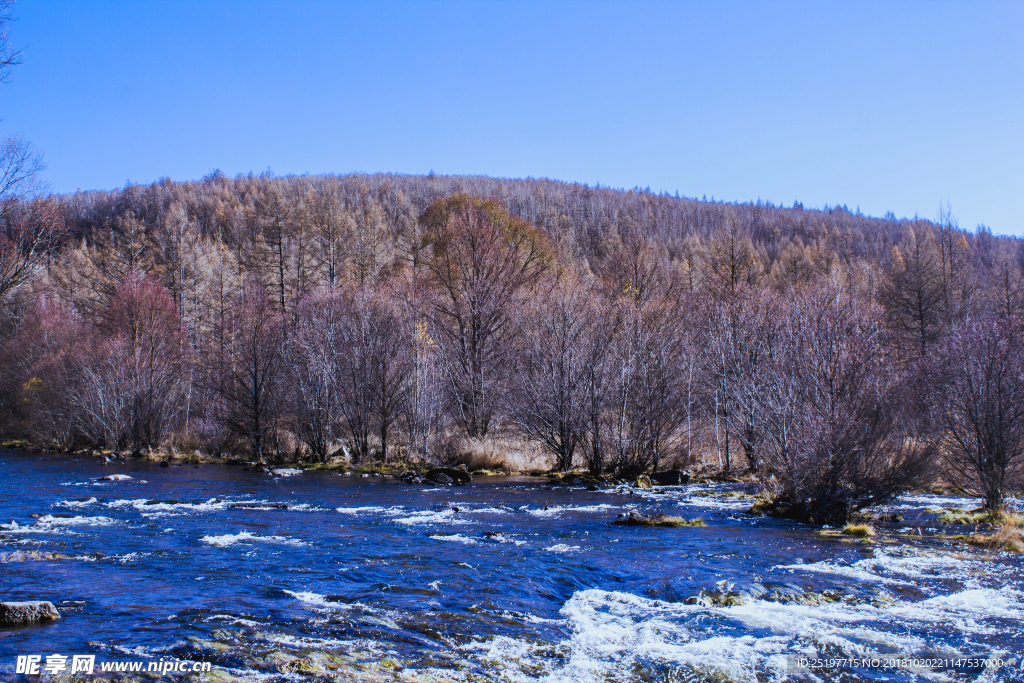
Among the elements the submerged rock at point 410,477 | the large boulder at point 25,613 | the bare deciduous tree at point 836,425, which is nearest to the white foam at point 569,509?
the bare deciduous tree at point 836,425

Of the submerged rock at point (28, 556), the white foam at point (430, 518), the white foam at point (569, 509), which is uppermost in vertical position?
the submerged rock at point (28, 556)

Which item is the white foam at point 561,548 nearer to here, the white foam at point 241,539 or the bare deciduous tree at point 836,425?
the white foam at point 241,539

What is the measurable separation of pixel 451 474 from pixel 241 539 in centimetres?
1365

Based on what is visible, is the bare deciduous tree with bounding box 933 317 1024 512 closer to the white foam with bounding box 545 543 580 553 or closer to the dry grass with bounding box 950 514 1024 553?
the dry grass with bounding box 950 514 1024 553

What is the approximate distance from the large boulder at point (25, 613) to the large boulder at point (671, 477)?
22027mm

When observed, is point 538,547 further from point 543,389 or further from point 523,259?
point 523,259

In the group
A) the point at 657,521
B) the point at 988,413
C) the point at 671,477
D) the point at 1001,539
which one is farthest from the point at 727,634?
the point at 671,477

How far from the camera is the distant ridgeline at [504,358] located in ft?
66.4

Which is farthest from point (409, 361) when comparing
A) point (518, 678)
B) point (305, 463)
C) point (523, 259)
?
point (518, 678)

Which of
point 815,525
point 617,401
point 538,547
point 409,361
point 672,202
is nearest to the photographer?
point 538,547

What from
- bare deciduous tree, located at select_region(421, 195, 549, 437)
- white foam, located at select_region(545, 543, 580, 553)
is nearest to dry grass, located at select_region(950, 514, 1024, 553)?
white foam, located at select_region(545, 543, 580, 553)

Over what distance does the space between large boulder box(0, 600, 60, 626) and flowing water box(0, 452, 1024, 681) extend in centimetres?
24

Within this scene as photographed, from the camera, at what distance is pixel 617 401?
1176 inches

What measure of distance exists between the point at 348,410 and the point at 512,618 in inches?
1019
